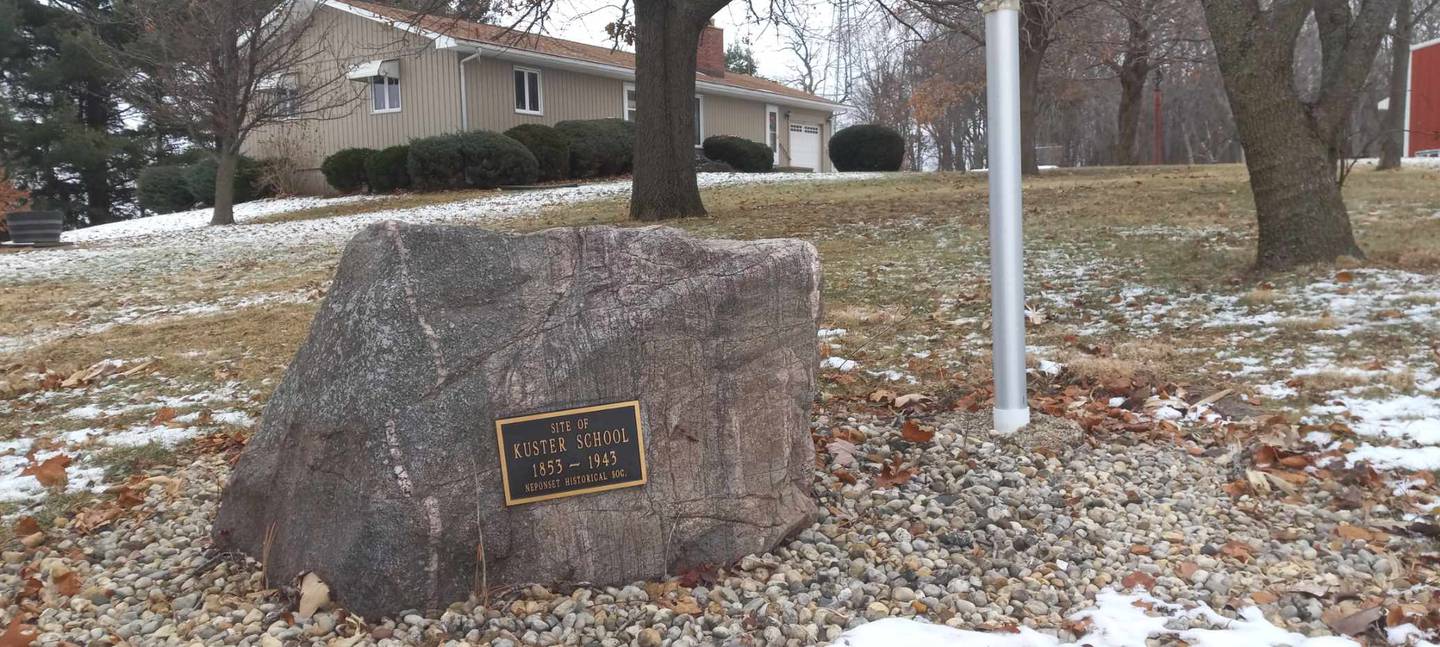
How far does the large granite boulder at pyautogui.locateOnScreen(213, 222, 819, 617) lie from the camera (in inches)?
122

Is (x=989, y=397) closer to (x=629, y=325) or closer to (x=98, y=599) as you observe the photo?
(x=629, y=325)

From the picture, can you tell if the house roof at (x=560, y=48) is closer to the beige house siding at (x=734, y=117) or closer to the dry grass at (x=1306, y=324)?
the beige house siding at (x=734, y=117)

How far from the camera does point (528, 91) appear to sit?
26375 mm

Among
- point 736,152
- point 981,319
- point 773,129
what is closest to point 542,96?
point 736,152

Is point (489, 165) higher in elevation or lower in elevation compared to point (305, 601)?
higher

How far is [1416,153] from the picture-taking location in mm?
27969

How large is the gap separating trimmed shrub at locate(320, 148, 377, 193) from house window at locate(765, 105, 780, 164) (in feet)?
47.5

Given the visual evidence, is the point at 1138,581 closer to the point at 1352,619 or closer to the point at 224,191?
the point at 1352,619

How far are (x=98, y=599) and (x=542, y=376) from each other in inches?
64.8

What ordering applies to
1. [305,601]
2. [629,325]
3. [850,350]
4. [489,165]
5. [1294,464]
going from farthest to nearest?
1. [489,165]
2. [850,350]
3. [1294,464]
4. [629,325]
5. [305,601]

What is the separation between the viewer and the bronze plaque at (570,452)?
3168 mm

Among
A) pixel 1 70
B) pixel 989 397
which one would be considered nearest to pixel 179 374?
pixel 989 397

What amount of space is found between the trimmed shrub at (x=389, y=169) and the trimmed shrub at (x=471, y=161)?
0.81 meters

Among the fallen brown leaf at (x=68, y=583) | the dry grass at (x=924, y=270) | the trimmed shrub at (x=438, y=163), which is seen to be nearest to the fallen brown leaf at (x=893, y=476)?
the dry grass at (x=924, y=270)
